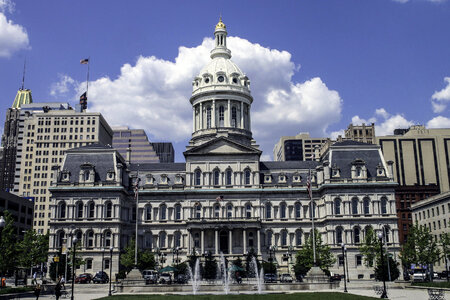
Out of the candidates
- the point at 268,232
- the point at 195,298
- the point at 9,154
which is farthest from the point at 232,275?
the point at 9,154

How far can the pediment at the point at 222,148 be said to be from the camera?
285 feet

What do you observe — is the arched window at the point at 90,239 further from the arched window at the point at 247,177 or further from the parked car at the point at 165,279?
the arched window at the point at 247,177

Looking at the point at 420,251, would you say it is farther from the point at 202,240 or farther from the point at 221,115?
the point at 221,115

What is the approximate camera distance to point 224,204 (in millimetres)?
85562

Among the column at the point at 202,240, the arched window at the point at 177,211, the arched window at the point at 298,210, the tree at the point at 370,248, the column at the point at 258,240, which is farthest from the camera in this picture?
the arched window at the point at 177,211

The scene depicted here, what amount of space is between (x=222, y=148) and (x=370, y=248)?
29016mm

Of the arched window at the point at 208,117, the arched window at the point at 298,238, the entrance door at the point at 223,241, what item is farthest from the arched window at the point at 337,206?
the arched window at the point at 208,117

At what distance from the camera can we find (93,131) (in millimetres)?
145625

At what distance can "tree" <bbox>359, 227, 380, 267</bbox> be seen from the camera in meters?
74.6

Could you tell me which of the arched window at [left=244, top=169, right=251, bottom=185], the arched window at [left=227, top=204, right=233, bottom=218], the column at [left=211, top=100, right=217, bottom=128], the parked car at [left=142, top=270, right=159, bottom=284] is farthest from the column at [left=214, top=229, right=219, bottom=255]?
the column at [left=211, top=100, right=217, bottom=128]

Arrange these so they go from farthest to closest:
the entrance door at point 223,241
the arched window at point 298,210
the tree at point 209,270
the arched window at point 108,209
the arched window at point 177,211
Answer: the arched window at point 177,211 → the arched window at point 298,210 → the entrance door at point 223,241 → the arched window at point 108,209 → the tree at point 209,270

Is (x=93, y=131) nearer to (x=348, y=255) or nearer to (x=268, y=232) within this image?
(x=268, y=232)

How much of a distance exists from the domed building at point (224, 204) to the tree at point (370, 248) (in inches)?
168

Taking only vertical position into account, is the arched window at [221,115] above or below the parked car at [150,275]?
above
